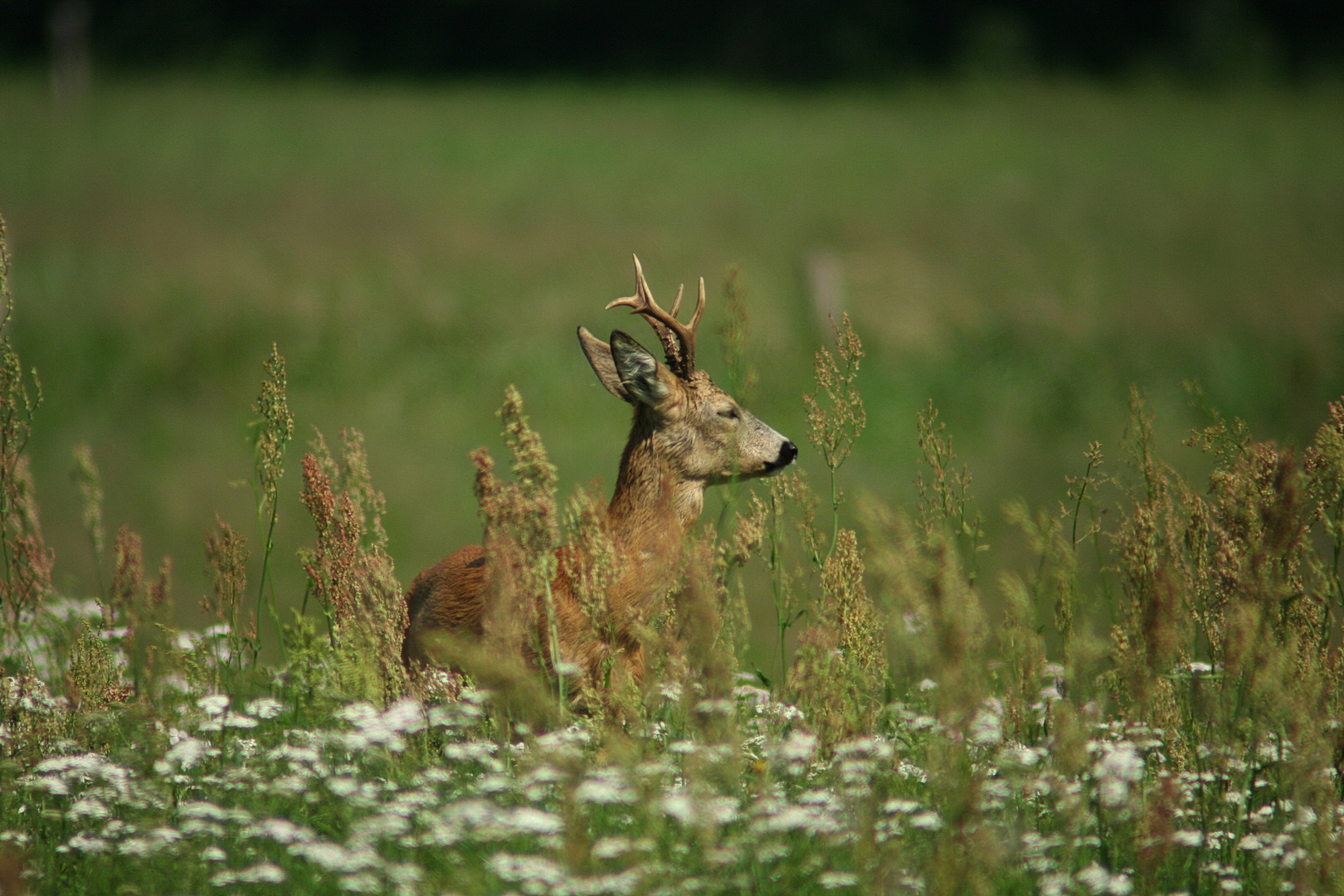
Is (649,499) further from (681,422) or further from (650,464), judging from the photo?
(681,422)

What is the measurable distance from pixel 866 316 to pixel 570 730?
469 inches

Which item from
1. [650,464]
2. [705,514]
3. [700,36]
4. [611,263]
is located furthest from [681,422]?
[700,36]

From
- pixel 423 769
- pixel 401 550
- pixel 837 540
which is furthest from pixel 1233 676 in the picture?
pixel 401 550

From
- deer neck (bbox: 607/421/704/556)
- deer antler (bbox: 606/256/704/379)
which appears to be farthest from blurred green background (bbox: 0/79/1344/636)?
deer neck (bbox: 607/421/704/556)

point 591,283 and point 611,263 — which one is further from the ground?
point 611,263

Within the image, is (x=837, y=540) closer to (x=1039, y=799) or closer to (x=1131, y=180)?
(x=1039, y=799)

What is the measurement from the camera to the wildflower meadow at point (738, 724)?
10.5 feet

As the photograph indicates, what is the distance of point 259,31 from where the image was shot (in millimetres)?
39375

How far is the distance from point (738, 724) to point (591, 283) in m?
13.0

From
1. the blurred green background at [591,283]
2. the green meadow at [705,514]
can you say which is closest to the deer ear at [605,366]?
the green meadow at [705,514]

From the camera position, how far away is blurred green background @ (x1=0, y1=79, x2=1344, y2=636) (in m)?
12.6

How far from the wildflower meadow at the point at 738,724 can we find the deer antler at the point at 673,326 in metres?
1.12

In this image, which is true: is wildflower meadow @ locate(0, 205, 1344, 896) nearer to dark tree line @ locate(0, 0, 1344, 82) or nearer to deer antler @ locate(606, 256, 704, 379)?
deer antler @ locate(606, 256, 704, 379)

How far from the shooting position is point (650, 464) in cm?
546
